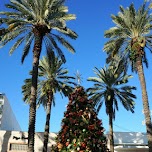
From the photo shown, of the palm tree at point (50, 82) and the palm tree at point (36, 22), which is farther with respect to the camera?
the palm tree at point (50, 82)

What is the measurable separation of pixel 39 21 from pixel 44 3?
5.54 ft

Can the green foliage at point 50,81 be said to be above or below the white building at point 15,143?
above

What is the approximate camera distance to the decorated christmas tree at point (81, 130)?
40.9 feet

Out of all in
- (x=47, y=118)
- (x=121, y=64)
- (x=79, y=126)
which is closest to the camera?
(x=79, y=126)

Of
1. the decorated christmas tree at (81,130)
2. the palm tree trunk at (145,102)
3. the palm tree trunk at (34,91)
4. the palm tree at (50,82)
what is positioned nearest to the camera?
the decorated christmas tree at (81,130)

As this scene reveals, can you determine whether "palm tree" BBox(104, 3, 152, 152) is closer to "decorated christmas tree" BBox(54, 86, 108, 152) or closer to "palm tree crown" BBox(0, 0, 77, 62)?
"palm tree crown" BBox(0, 0, 77, 62)

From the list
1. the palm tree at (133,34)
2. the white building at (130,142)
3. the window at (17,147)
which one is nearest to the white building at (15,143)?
the window at (17,147)

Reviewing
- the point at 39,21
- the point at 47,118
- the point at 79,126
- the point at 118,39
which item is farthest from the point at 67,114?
the point at 47,118

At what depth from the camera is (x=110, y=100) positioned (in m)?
36.7

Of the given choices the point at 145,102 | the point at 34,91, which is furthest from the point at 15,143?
the point at 145,102

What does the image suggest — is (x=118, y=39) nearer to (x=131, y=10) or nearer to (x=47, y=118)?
(x=131, y=10)

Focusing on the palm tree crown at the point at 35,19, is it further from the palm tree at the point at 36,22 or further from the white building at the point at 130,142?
the white building at the point at 130,142

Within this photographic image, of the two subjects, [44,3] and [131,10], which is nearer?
[44,3]

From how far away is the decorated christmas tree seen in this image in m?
12.5
